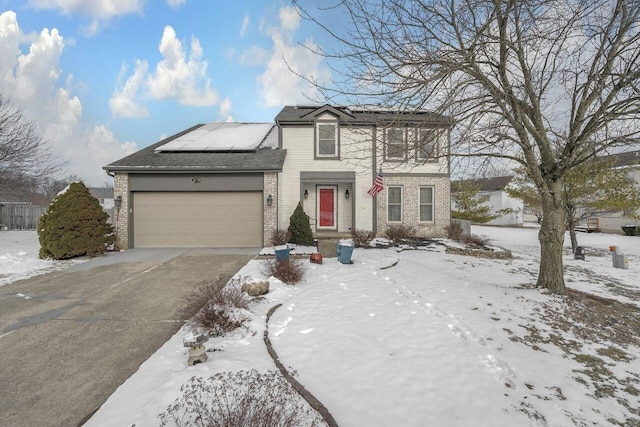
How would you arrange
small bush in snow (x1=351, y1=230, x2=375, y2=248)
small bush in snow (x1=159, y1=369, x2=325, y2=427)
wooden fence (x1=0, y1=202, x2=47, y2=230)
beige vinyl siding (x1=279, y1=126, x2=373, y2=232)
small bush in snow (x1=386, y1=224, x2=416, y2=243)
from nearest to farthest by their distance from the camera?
small bush in snow (x1=159, y1=369, x2=325, y2=427) < small bush in snow (x1=351, y1=230, x2=375, y2=248) < small bush in snow (x1=386, y1=224, x2=416, y2=243) < beige vinyl siding (x1=279, y1=126, x2=373, y2=232) < wooden fence (x1=0, y1=202, x2=47, y2=230)

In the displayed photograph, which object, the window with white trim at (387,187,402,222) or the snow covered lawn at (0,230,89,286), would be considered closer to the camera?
the snow covered lawn at (0,230,89,286)

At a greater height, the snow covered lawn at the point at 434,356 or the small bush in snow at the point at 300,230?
the small bush in snow at the point at 300,230

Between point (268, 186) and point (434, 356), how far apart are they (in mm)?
8798

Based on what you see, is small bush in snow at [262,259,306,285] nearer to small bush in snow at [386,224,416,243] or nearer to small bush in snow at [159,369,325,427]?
small bush in snow at [159,369,325,427]

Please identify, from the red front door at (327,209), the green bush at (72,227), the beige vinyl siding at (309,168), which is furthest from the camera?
the red front door at (327,209)

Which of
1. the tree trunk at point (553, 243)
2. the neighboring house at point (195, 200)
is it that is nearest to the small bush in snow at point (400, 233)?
the neighboring house at point (195, 200)

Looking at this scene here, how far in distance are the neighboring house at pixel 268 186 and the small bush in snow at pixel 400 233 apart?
0.42m

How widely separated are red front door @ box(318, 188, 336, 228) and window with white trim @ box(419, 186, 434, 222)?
4.14 meters

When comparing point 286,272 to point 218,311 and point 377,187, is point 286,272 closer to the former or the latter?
point 218,311

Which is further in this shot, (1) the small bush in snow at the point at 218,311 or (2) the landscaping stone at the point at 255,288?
(2) the landscaping stone at the point at 255,288

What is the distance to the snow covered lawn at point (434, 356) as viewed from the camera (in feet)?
8.39

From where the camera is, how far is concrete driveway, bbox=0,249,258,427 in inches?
108

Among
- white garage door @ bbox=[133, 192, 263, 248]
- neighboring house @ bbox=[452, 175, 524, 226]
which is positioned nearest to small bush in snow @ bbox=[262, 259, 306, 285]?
white garage door @ bbox=[133, 192, 263, 248]

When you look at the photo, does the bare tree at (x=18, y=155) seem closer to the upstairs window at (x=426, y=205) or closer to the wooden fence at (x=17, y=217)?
the wooden fence at (x=17, y=217)
